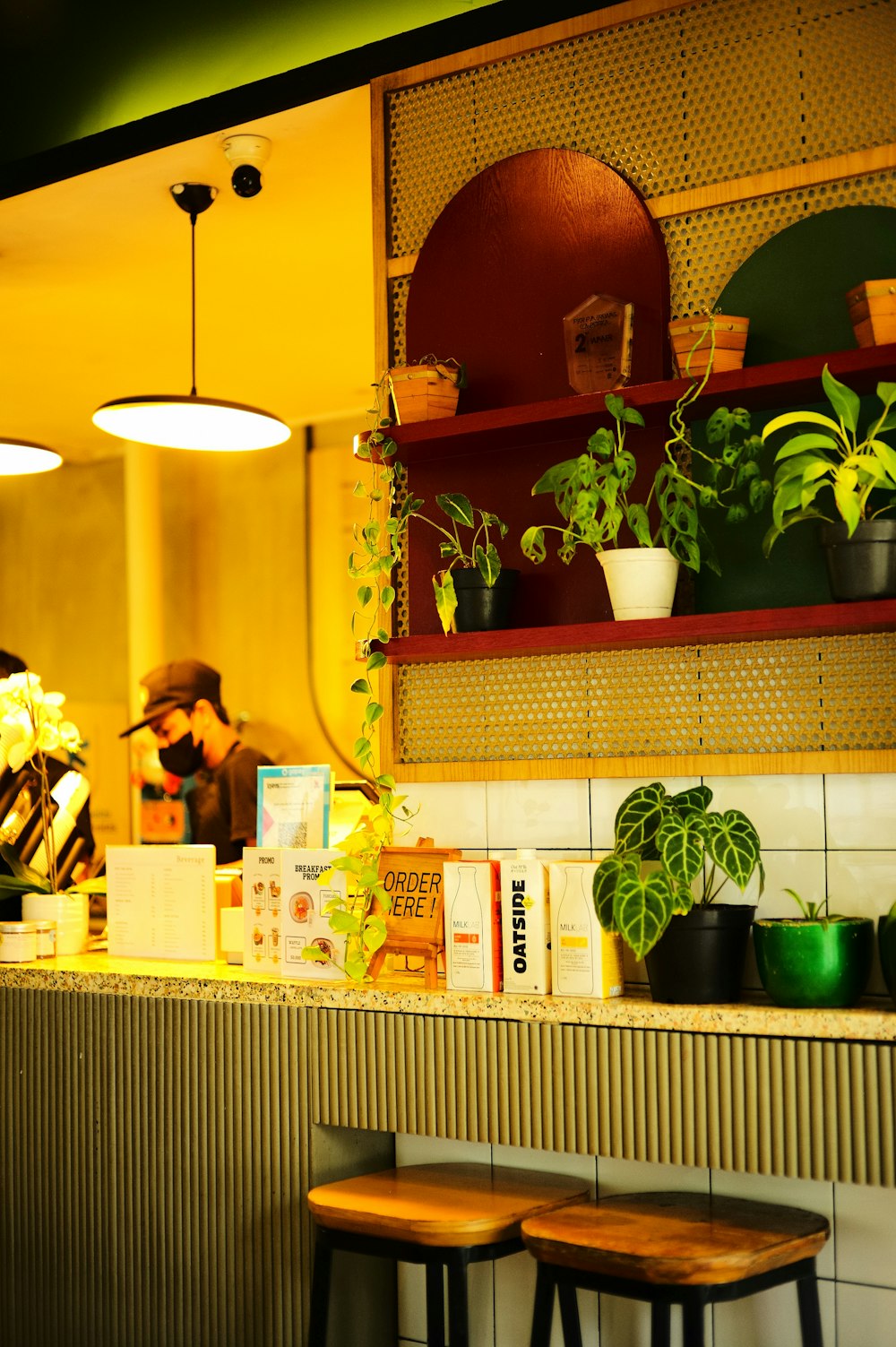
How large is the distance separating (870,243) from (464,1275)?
187cm

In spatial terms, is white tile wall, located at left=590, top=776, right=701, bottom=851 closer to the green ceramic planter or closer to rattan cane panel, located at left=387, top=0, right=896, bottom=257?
the green ceramic planter

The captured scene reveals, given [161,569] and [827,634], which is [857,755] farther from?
[161,569]

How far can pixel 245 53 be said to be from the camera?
11.3 ft

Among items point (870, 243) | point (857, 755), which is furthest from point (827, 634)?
point (870, 243)

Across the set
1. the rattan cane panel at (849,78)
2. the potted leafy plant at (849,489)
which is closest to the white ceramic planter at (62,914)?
the potted leafy plant at (849,489)

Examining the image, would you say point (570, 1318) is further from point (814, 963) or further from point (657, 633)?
point (657, 633)

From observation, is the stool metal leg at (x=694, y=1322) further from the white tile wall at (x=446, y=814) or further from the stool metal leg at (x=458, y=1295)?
the white tile wall at (x=446, y=814)

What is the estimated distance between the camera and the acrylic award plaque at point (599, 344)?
2.64 metres

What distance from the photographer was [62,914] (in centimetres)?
333

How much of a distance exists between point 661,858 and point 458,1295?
30.2 inches

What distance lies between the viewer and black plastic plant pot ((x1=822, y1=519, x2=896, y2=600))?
2.28 metres

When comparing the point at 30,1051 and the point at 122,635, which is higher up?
the point at 122,635

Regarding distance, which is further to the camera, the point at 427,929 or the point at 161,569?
the point at 161,569

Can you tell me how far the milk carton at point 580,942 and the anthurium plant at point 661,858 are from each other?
0.08 metres
